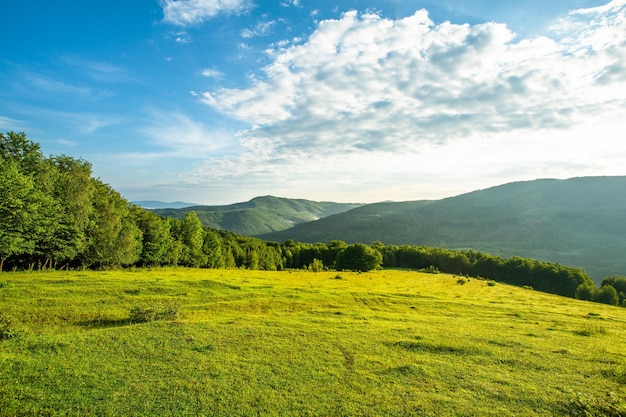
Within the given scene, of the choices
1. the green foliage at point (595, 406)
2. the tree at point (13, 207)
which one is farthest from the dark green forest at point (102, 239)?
the green foliage at point (595, 406)

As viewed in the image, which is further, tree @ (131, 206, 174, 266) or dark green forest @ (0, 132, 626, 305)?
tree @ (131, 206, 174, 266)

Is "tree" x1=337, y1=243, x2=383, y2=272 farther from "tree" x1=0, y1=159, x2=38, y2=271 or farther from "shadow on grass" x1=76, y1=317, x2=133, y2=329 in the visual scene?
"shadow on grass" x1=76, y1=317, x2=133, y2=329

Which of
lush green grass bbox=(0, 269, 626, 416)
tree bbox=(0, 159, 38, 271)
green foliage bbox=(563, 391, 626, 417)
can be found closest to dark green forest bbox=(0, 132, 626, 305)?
tree bbox=(0, 159, 38, 271)

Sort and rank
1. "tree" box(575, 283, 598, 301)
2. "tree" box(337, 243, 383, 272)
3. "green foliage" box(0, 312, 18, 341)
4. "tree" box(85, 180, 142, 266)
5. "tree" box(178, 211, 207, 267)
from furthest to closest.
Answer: "tree" box(337, 243, 383, 272)
"tree" box(178, 211, 207, 267)
"tree" box(575, 283, 598, 301)
"tree" box(85, 180, 142, 266)
"green foliage" box(0, 312, 18, 341)

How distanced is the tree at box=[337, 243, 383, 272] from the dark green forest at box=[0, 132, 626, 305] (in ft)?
1.11

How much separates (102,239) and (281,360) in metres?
55.7

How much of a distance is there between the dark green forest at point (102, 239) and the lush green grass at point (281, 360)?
18.4 m

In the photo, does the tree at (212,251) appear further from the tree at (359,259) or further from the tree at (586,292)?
the tree at (586,292)

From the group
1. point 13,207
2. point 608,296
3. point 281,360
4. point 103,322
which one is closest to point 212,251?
point 13,207

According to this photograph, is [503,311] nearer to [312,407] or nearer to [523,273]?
[312,407]

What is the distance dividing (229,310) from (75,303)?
42.7 feet

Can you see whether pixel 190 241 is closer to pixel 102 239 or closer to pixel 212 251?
pixel 212 251

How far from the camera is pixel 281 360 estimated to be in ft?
56.6

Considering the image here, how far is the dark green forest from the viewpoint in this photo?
42531 mm
